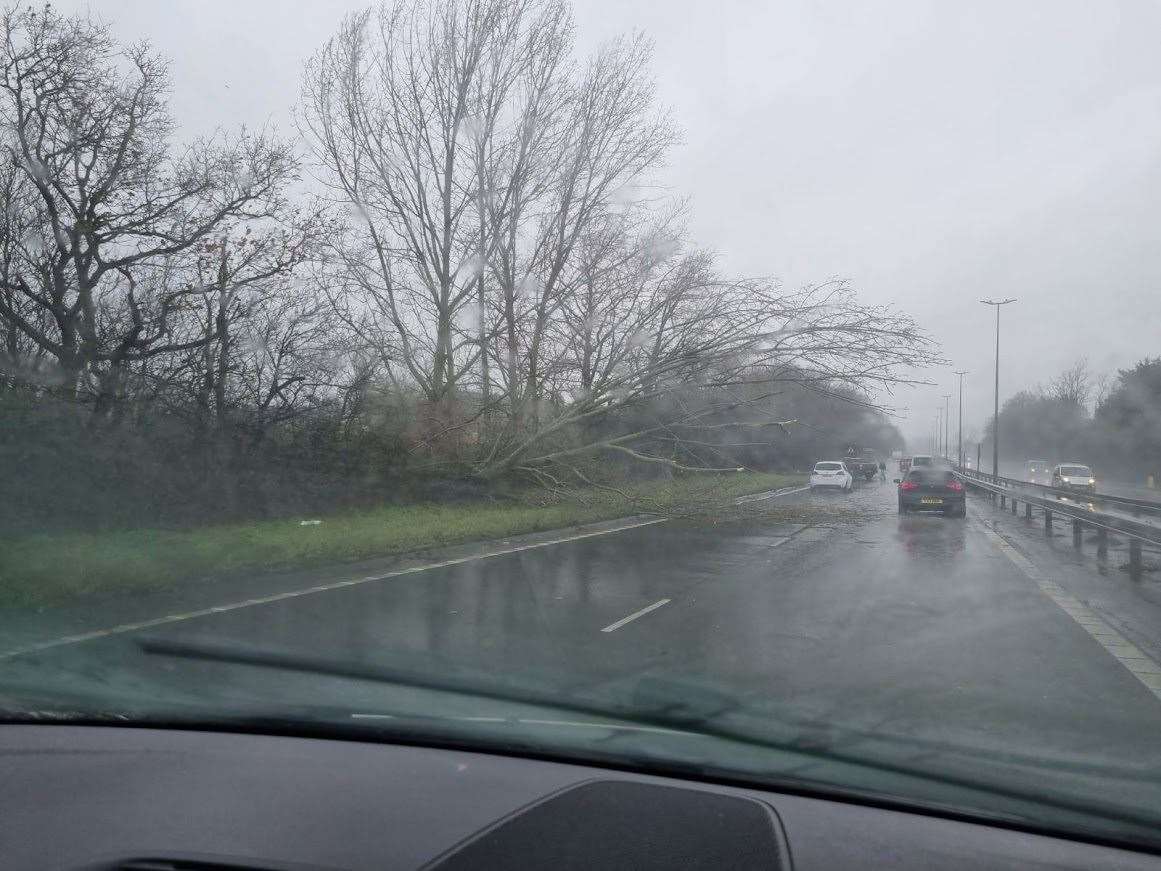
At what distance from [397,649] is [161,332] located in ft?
43.4

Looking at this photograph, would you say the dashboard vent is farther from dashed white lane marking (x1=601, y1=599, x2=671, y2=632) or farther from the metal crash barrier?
the metal crash barrier

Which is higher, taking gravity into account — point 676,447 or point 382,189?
point 382,189

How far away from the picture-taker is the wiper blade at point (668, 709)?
3.31m

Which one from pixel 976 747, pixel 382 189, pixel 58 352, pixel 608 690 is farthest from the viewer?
pixel 382 189

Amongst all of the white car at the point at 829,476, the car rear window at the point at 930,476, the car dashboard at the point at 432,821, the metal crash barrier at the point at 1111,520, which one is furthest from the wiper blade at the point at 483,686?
the white car at the point at 829,476

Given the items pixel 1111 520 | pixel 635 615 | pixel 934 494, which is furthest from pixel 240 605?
pixel 934 494

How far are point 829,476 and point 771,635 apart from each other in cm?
3376

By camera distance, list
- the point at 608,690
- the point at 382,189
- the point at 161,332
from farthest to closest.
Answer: the point at 382,189 → the point at 161,332 → the point at 608,690

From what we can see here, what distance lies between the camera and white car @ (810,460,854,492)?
135ft

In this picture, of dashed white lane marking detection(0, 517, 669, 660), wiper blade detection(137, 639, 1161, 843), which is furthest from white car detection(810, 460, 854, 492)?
wiper blade detection(137, 639, 1161, 843)

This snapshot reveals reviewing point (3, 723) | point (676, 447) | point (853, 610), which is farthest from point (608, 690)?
point (676, 447)

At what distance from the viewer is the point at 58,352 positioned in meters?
17.2

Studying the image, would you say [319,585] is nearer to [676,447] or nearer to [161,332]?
[161,332]

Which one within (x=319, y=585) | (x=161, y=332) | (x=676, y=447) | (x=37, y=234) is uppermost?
(x=37, y=234)
